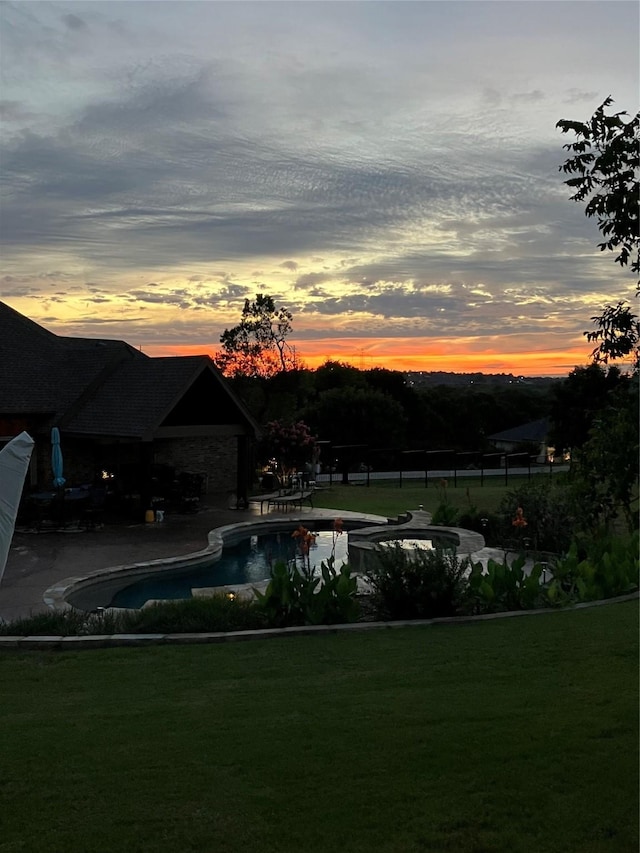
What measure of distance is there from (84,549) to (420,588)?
9.36 m

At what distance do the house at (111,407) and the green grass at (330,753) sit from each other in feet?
46.4

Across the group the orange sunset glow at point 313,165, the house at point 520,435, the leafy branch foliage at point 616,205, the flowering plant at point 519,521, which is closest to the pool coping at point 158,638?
the orange sunset glow at point 313,165

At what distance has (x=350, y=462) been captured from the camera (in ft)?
127

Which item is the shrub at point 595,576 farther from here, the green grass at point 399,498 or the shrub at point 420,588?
the green grass at point 399,498

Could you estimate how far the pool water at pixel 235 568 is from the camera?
1443 centimetres

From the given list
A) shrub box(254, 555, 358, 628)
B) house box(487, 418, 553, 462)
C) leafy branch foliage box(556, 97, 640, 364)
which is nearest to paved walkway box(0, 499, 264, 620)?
shrub box(254, 555, 358, 628)

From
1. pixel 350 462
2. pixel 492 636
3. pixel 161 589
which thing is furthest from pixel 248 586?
A: pixel 350 462

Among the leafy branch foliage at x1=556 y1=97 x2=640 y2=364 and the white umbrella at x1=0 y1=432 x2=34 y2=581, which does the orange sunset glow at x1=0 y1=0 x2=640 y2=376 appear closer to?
the leafy branch foliage at x1=556 y1=97 x2=640 y2=364

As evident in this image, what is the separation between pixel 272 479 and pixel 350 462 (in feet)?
38.4

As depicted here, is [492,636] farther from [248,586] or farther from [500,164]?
[500,164]

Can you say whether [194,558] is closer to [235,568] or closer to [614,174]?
[235,568]

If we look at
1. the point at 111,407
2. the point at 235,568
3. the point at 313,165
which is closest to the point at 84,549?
the point at 235,568

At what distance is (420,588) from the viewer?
10.0m

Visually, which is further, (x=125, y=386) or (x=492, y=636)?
(x=125, y=386)
